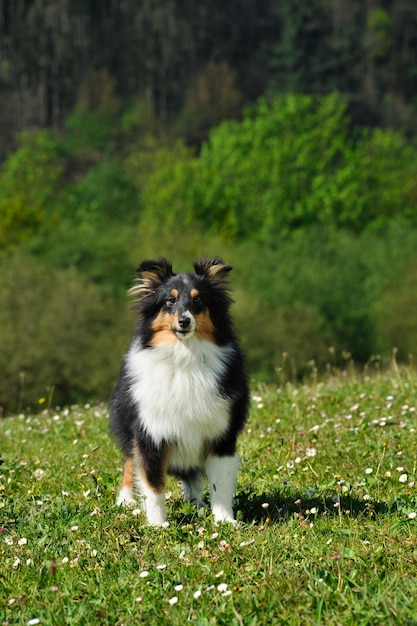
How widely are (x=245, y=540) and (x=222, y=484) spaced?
2.48 ft

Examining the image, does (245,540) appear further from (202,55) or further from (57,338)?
(202,55)

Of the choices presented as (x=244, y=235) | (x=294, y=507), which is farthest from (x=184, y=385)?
(x=244, y=235)

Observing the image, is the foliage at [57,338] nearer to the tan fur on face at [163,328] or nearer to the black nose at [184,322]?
the tan fur on face at [163,328]

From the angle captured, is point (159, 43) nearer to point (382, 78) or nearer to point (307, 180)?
point (382, 78)

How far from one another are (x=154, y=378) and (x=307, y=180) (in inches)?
2883

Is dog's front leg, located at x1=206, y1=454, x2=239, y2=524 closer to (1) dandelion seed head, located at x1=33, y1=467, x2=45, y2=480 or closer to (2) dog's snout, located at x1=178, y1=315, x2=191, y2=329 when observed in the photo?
(2) dog's snout, located at x1=178, y1=315, x2=191, y2=329

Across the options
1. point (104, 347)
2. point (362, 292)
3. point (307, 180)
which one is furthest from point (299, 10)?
point (104, 347)

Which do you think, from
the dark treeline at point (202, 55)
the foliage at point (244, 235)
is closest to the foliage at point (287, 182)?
the foliage at point (244, 235)

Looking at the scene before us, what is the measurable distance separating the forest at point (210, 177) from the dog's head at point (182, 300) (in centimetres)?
466

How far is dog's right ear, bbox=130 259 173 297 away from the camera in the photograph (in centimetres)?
711

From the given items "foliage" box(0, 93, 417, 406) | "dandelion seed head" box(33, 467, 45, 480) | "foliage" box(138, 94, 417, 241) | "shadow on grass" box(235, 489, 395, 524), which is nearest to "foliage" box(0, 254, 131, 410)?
"foliage" box(0, 93, 417, 406)

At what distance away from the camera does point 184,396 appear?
6.96 meters

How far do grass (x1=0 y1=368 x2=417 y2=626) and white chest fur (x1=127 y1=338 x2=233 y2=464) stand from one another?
26.9 inches

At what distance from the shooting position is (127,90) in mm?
137375
